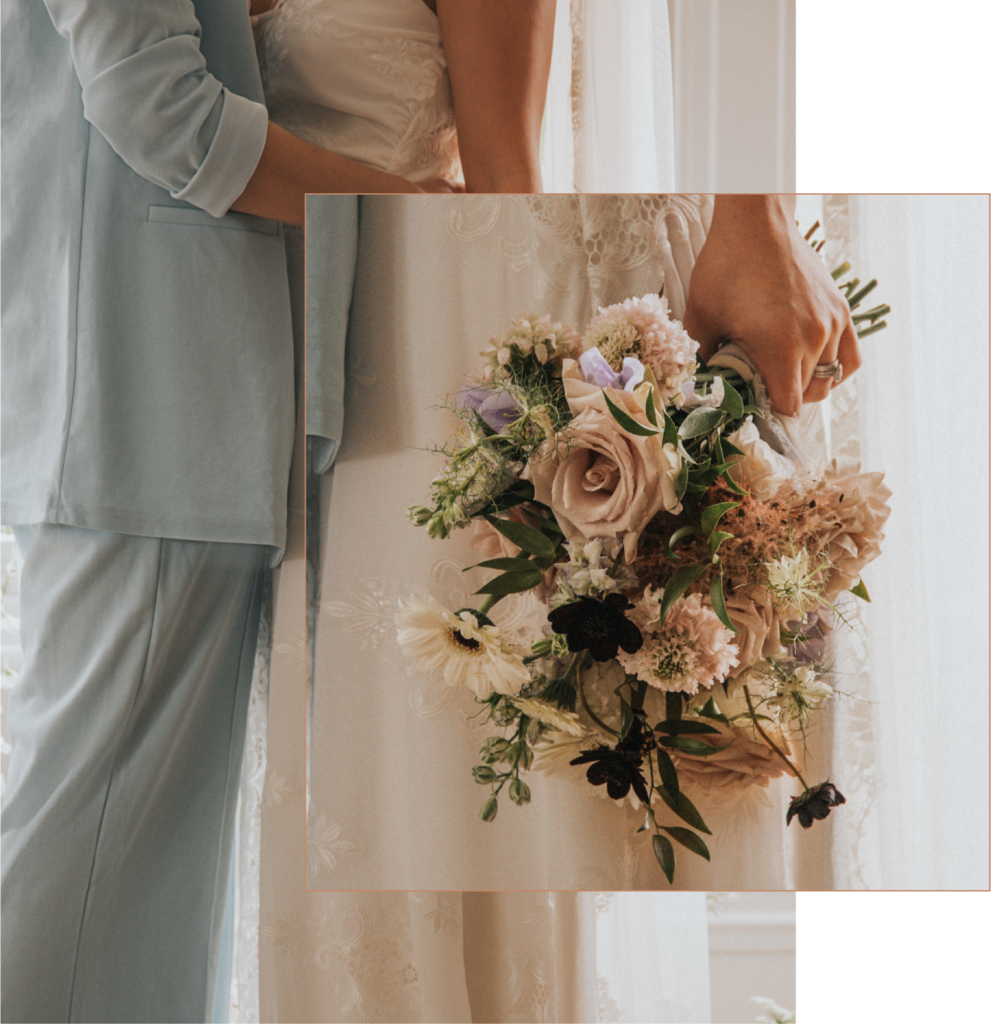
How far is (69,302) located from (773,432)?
0.54 meters

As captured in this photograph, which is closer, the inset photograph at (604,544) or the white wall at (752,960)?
the inset photograph at (604,544)

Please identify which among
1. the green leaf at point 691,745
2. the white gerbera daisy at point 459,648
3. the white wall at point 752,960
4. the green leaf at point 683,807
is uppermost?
the white gerbera daisy at point 459,648

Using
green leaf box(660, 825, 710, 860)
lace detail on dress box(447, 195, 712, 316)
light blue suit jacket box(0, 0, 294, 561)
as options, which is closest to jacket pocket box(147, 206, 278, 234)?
light blue suit jacket box(0, 0, 294, 561)

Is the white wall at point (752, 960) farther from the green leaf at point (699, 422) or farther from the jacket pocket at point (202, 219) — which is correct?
the jacket pocket at point (202, 219)

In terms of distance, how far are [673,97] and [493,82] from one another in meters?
0.32

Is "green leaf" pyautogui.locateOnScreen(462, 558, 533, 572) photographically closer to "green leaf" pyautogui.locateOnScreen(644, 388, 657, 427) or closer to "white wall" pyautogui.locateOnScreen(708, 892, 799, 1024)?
"green leaf" pyautogui.locateOnScreen(644, 388, 657, 427)

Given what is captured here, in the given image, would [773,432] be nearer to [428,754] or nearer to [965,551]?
[965,551]

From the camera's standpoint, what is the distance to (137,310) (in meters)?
0.72

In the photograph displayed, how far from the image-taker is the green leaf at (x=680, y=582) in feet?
1.94

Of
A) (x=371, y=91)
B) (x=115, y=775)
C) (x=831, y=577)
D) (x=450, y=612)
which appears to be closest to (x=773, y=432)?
(x=831, y=577)

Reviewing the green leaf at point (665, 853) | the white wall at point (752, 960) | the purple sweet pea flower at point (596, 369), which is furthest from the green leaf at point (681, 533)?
the white wall at point (752, 960)

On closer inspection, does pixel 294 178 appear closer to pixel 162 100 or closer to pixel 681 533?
pixel 162 100

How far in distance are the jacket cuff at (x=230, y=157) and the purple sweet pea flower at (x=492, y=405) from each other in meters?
0.27

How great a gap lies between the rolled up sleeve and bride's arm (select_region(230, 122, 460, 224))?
0.01 metres
